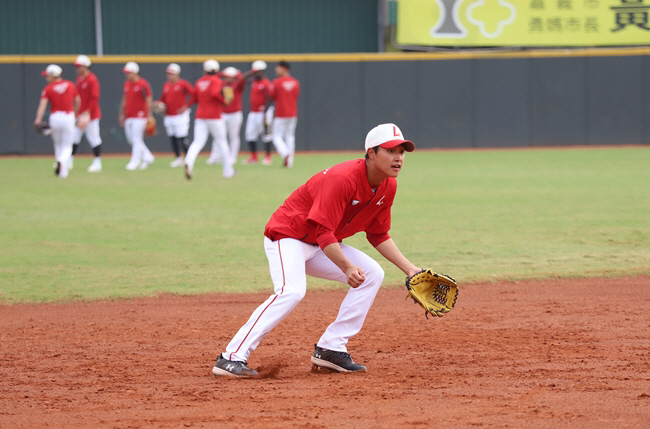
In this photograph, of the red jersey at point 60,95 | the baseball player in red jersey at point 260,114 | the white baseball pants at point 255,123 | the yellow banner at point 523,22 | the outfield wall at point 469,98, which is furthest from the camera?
the yellow banner at point 523,22

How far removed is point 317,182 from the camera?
4.91 m

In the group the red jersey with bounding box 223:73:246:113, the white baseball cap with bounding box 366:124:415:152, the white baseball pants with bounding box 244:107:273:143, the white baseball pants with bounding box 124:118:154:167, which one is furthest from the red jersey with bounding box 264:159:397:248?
the white baseball pants with bounding box 244:107:273:143

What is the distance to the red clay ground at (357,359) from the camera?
4234 mm

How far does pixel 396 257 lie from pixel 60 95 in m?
12.3

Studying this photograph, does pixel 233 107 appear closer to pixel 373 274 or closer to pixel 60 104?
pixel 60 104

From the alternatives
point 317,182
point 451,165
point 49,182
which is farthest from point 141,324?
point 451,165

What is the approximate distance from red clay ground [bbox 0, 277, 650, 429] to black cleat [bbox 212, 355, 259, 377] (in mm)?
55

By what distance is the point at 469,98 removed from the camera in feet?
78.7

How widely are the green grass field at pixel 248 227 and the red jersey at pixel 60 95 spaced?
143 centimetres

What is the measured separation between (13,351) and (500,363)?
10.9 feet

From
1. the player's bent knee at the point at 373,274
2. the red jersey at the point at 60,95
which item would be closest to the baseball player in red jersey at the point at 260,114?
the red jersey at the point at 60,95

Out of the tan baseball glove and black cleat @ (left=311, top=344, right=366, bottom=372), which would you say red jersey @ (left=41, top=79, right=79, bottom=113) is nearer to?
the tan baseball glove

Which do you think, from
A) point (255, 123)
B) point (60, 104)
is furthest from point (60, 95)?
point (255, 123)

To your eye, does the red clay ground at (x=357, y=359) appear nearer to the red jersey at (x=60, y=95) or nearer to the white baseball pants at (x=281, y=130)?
the red jersey at (x=60, y=95)
